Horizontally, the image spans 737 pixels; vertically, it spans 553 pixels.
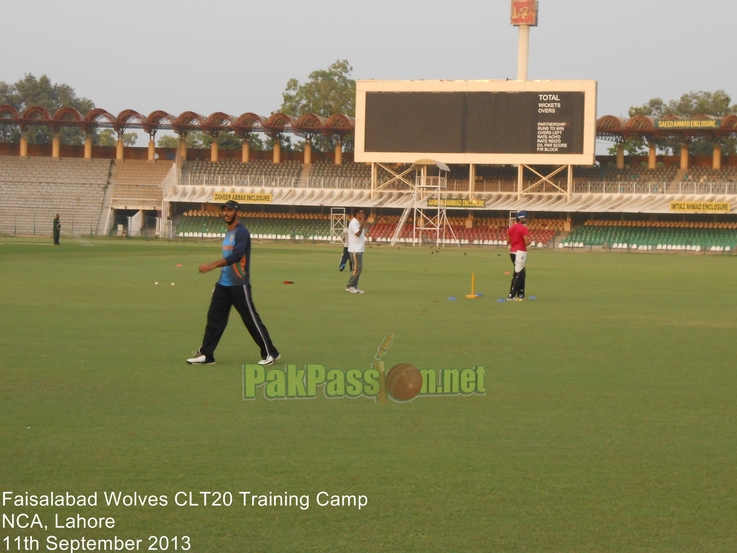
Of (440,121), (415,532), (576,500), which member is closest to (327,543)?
(415,532)

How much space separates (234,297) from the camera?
10312 mm

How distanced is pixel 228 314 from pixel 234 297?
0.19m

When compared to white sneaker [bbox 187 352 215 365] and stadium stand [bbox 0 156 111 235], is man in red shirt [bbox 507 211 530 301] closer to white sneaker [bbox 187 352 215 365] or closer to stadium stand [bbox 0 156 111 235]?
white sneaker [bbox 187 352 215 365]

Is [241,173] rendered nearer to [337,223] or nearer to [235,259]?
[337,223]

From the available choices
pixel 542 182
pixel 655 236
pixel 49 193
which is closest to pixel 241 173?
pixel 49 193

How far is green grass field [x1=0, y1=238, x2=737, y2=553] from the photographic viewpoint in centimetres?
523

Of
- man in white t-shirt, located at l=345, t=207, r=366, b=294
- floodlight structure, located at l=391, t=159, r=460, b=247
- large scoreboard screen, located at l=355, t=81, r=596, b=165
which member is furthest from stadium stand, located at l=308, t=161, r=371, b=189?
man in white t-shirt, located at l=345, t=207, r=366, b=294

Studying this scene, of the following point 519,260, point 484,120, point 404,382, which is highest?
point 484,120

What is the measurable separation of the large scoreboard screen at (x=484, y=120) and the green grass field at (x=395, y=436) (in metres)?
50.4

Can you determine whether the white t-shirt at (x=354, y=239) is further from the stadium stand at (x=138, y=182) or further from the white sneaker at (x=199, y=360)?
the stadium stand at (x=138, y=182)

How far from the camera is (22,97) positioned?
11669 centimetres

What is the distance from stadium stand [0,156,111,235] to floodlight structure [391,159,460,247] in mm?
22347

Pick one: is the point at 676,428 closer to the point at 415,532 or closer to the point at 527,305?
the point at 415,532

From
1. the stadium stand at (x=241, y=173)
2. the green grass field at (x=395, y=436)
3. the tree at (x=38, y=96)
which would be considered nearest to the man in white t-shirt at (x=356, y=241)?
the green grass field at (x=395, y=436)
